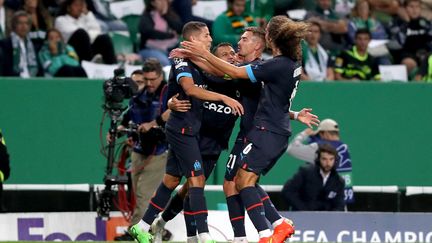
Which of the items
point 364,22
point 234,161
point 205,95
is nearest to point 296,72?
point 205,95

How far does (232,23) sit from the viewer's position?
20.0 metres

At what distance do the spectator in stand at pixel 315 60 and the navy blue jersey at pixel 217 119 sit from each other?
6016mm

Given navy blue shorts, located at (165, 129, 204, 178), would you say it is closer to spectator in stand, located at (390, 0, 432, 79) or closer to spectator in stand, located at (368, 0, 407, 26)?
spectator in stand, located at (390, 0, 432, 79)

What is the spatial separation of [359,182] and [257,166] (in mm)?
6210

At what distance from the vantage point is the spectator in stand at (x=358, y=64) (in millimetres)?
20328

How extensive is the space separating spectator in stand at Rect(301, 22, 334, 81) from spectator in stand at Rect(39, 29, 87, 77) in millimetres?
3121

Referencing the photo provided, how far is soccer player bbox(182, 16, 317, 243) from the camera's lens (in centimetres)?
1309

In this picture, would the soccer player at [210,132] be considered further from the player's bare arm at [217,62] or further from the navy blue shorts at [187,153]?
the player's bare arm at [217,62]

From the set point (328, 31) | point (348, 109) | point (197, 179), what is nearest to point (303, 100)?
point (348, 109)

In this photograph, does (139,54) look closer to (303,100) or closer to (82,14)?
(82,14)

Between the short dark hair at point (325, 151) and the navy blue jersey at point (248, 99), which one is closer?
the navy blue jersey at point (248, 99)

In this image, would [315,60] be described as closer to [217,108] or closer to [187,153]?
[217,108]

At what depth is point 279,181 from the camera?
1908 cm

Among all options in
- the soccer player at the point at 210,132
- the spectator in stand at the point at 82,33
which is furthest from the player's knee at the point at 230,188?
the spectator in stand at the point at 82,33
